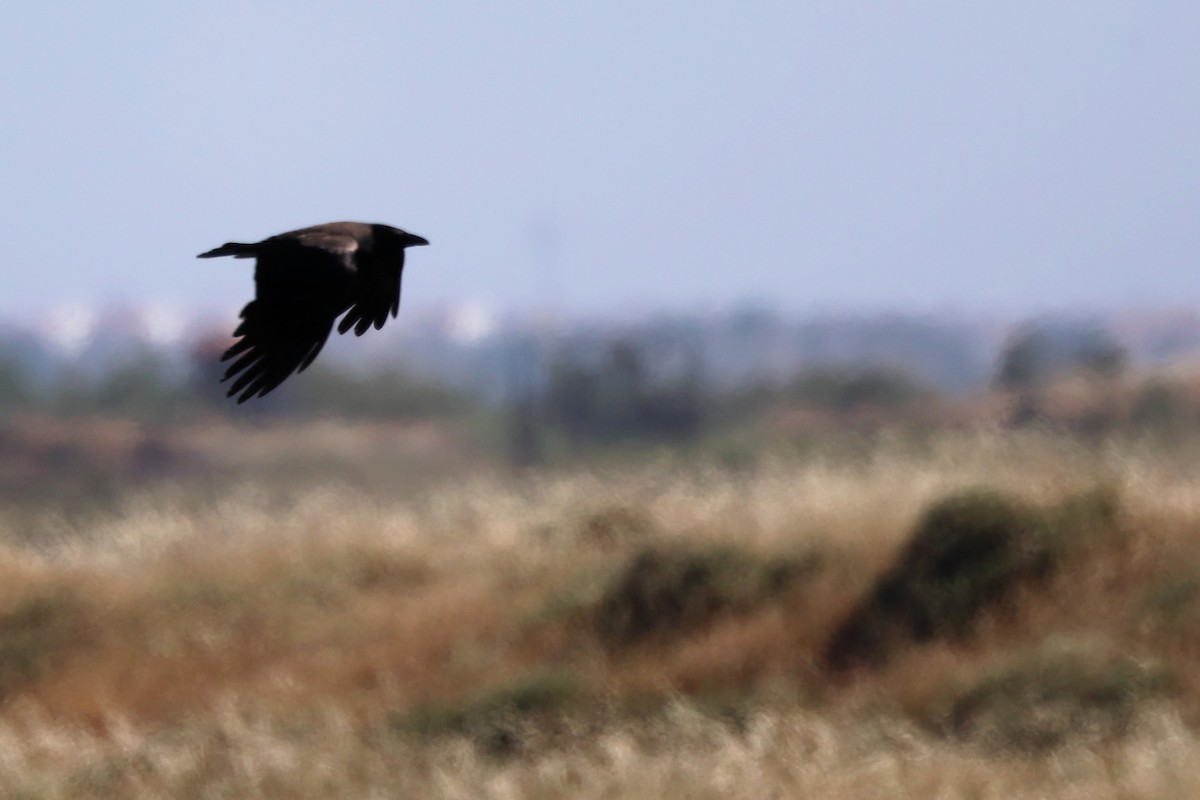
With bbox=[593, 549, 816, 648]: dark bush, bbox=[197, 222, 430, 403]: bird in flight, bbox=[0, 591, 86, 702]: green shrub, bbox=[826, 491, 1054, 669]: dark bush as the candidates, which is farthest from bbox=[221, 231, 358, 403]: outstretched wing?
bbox=[0, 591, 86, 702]: green shrub

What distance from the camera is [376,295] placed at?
571 centimetres

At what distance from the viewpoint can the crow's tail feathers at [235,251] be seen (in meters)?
4.83

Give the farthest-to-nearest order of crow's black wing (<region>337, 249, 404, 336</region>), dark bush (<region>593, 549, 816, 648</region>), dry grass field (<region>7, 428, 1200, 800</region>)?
1. dark bush (<region>593, 549, 816, 648</region>)
2. dry grass field (<region>7, 428, 1200, 800</region>)
3. crow's black wing (<region>337, 249, 404, 336</region>)

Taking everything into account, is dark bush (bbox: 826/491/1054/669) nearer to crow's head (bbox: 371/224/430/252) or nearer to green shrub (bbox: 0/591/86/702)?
green shrub (bbox: 0/591/86/702)

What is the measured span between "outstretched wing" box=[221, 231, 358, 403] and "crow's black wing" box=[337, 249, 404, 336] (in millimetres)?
418

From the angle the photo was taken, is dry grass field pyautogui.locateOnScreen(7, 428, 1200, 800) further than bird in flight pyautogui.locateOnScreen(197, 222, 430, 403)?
Yes

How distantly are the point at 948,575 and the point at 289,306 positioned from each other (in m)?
9.82

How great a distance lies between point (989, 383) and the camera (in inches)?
1213

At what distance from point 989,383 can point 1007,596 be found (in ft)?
57.4

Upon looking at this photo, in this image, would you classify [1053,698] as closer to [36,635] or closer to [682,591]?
[682,591]

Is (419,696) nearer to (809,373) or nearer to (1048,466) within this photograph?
(1048,466)

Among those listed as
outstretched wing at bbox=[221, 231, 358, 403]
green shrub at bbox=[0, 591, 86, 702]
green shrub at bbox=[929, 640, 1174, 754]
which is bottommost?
green shrub at bbox=[0, 591, 86, 702]

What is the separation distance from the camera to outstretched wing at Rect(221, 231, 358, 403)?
481 centimetres

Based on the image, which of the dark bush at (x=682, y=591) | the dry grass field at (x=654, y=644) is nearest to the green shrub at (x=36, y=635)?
the dry grass field at (x=654, y=644)
